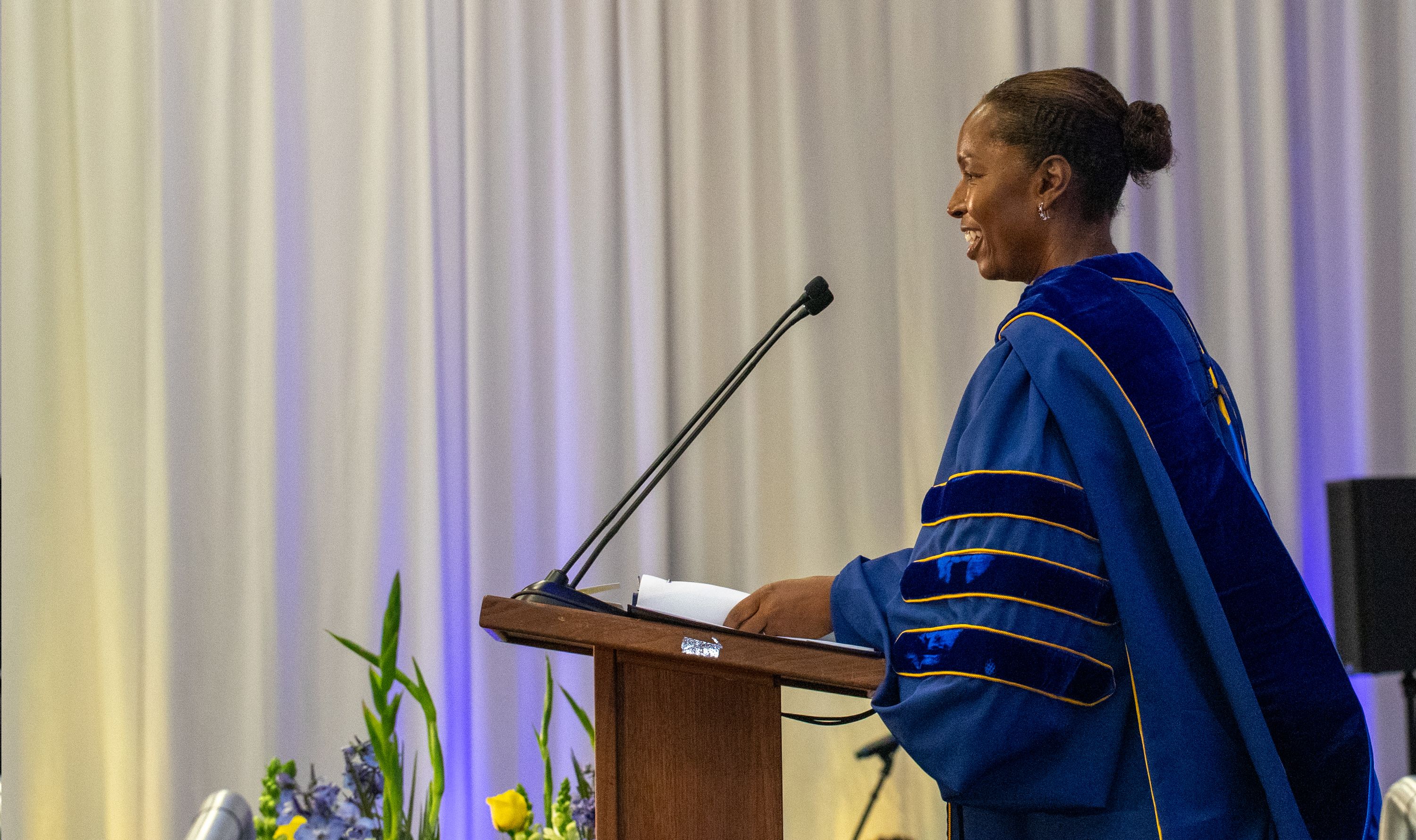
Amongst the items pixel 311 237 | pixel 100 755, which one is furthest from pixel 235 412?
pixel 100 755

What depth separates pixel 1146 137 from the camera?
151 centimetres

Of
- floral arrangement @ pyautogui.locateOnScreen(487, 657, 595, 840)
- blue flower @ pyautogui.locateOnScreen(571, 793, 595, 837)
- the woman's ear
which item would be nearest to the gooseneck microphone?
the woman's ear

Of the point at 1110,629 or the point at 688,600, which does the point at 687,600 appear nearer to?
the point at 688,600

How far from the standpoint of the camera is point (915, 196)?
3.22m

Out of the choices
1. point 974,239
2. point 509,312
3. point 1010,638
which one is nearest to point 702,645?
point 1010,638

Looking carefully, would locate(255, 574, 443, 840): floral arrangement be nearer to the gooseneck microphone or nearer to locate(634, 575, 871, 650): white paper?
the gooseneck microphone

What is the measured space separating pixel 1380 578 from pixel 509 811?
6.34 feet

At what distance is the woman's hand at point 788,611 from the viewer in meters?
1.35

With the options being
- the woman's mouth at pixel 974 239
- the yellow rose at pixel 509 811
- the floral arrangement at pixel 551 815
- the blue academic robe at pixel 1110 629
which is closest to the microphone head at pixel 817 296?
Result: the woman's mouth at pixel 974 239

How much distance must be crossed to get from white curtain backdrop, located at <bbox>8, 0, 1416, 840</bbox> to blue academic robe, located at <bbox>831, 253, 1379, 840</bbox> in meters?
1.89

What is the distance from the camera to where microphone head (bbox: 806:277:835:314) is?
6.09ft

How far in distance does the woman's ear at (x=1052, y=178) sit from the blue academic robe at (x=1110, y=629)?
0.22m

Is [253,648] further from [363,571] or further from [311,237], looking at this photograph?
[311,237]

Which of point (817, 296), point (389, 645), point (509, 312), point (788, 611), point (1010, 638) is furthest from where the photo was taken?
point (509, 312)
